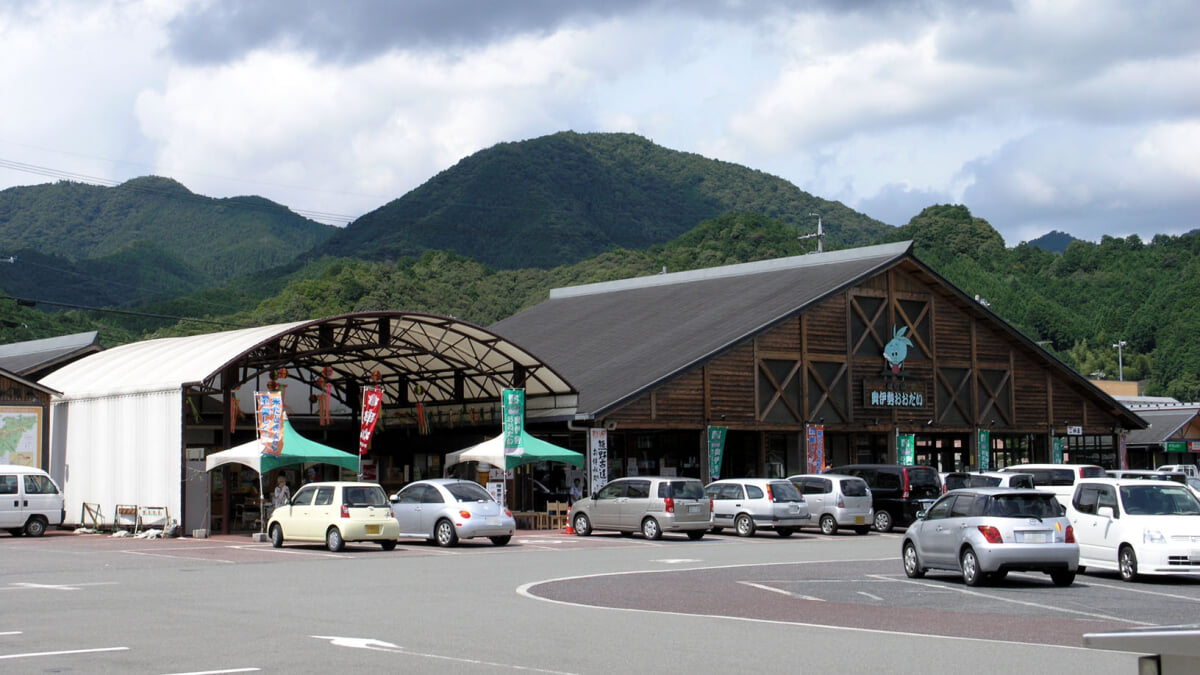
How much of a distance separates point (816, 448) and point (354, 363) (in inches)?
627

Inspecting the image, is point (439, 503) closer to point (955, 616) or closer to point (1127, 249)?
point (955, 616)

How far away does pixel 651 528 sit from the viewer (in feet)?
105

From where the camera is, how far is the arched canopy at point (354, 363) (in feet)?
114

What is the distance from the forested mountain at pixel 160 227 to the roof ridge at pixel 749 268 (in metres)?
69.5

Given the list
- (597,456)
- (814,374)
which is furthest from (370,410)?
(814,374)

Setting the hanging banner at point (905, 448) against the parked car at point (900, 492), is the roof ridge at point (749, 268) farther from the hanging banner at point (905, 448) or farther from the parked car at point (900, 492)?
the parked car at point (900, 492)

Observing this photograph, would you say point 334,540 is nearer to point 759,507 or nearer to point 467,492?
point 467,492

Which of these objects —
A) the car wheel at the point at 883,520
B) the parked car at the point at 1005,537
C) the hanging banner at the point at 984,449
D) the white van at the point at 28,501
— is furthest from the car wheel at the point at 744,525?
the white van at the point at 28,501

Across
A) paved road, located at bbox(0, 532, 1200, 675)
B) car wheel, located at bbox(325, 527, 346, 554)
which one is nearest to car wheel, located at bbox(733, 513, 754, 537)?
paved road, located at bbox(0, 532, 1200, 675)

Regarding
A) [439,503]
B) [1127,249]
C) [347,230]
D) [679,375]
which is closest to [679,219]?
[347,230]

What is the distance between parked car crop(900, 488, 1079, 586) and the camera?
18953 mm

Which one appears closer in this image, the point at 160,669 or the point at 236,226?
the point at 160,669

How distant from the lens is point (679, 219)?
463 ft

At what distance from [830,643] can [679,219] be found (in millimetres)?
129734
